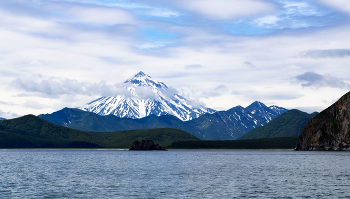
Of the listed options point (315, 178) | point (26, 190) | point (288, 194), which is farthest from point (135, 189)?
point (315, 178)

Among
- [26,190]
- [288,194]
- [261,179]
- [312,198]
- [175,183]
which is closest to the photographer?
[312,198]

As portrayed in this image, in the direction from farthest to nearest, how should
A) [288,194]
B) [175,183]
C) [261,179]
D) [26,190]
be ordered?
[261,179] < [175,183] < [26,190] < [288,194]

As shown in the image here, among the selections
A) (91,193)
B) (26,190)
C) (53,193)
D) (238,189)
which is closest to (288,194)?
(238,189)

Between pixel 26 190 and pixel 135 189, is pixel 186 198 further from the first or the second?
pixel 26 190

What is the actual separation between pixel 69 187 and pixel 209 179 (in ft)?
124

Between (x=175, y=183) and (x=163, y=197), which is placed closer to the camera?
(x=163, y=197)

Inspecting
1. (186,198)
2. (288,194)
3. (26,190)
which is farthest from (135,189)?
(288,194)

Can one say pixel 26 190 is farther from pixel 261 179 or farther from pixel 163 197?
pixel 261 179

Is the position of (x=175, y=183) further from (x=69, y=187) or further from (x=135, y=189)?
(x=69, y=187)

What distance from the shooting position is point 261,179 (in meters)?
116

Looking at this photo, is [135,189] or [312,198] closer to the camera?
[312,198]

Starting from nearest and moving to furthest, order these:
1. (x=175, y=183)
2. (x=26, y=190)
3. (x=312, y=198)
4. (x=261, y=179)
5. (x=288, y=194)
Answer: (x=312, y=198), (x=288, y=194), (x=26, y=190), (x=175, y=183), (x=261, y=179)

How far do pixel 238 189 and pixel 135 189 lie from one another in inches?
872

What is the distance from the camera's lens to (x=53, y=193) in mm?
87750
